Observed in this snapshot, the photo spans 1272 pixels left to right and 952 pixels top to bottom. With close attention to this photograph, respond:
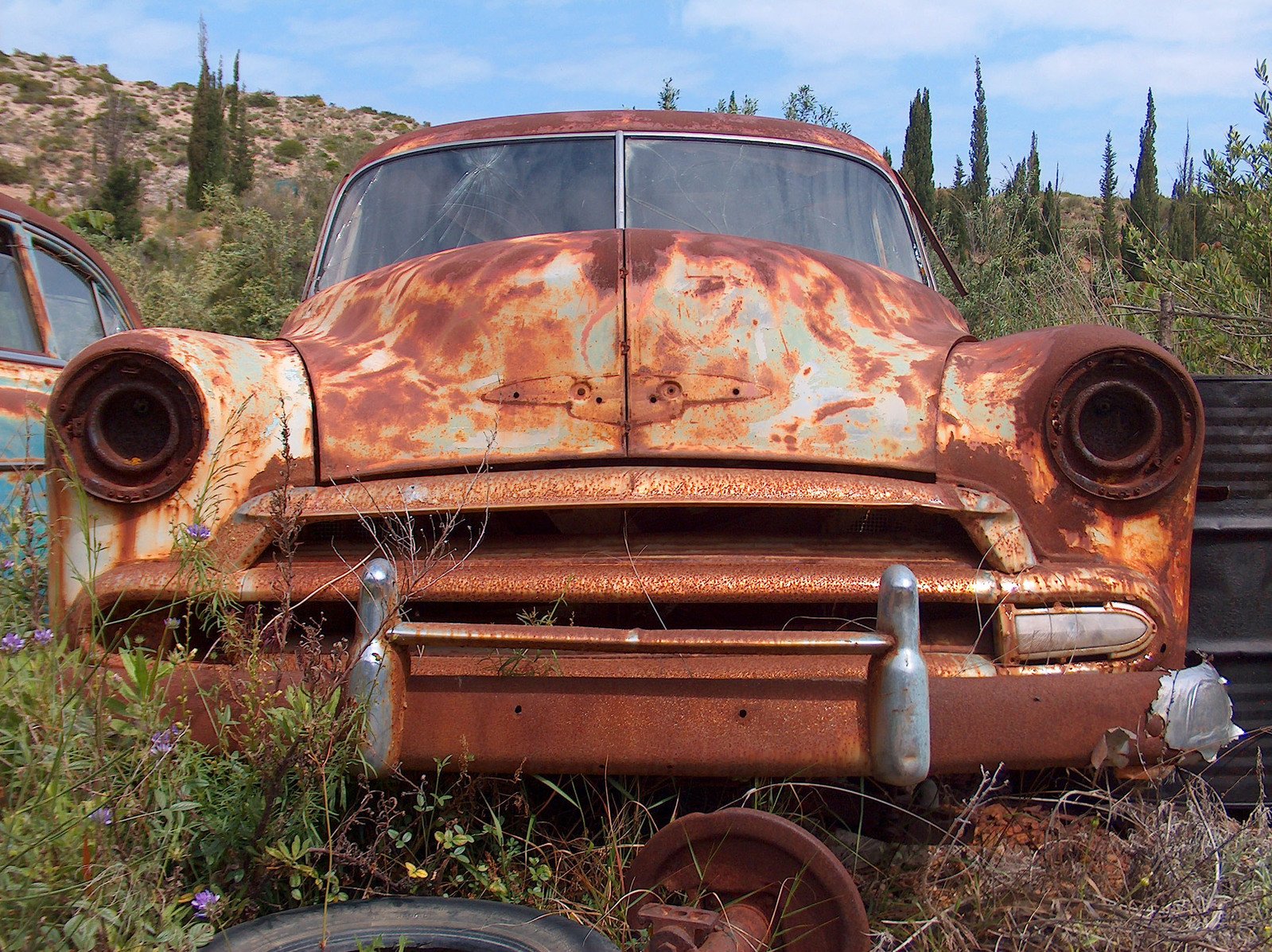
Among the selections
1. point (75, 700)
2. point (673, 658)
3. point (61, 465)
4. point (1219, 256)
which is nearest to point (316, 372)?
point (61, 465)

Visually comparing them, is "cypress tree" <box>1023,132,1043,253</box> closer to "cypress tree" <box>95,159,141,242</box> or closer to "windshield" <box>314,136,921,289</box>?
"windshield" <box>314,136,921,289</box>

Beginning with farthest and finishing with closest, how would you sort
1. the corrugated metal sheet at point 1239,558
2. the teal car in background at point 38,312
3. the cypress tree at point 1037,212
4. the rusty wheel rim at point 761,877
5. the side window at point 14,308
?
the cypress tree at point 1037,212
the side window at point 14,308
the teal car in background at point 38,312
the corrugated metal sheet at point 1239,558
the rusty wheel rim at point 761,877

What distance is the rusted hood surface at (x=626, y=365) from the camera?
226cm

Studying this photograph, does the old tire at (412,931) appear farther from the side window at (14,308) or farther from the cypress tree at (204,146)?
the cypress tree at (204,146)

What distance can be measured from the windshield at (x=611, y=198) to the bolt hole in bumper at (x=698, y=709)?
5.41 ft

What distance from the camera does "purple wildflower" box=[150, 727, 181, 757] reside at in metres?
1.74

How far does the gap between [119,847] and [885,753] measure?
3.96 feet

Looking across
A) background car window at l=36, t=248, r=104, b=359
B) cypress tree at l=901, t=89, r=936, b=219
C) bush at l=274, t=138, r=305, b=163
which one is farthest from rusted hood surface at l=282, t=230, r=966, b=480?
bush at l=274, t=138, r=305, b=163

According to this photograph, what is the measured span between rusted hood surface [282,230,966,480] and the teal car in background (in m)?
1.65

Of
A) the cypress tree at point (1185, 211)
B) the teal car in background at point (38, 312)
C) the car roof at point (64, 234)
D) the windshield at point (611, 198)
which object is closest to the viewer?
the windshield at point (611, 198)

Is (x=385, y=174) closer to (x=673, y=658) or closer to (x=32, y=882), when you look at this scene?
(x=673, y=658)

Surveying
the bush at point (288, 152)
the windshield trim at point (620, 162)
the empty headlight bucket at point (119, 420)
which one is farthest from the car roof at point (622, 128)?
the bush at point (288, 152)

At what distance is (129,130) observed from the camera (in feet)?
116

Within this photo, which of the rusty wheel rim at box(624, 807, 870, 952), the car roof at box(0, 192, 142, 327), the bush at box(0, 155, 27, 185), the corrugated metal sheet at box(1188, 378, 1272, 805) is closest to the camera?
the rusty wheel rim at box(624, 807, 870, 952)
